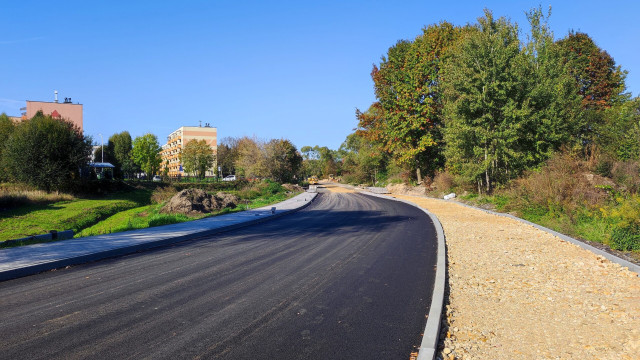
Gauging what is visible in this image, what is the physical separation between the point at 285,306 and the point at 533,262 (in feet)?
17.6

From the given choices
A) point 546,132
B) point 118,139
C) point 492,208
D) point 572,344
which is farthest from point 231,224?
point 118,139

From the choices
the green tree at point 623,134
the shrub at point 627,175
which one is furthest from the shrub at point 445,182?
the shrub at point 627,175

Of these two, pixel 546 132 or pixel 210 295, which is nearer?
pixel 210 295

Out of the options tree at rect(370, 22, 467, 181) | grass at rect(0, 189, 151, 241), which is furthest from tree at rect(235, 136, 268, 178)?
tree at rect(370, 22, 467, 181)

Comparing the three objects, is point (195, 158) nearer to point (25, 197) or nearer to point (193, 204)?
point (25, 197)

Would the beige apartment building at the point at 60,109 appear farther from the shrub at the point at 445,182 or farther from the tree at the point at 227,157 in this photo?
the shrub at the point at 445,182

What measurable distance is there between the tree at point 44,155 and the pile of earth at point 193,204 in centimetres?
1659

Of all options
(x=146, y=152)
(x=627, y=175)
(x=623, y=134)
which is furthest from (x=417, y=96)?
(x=146, y=152)

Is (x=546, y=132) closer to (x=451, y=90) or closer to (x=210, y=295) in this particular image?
(x=451, y=90)

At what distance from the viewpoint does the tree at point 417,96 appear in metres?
31.5

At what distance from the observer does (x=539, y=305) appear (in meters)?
4.71

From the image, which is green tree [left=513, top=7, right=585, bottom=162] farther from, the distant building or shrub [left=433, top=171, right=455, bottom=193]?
the distant building

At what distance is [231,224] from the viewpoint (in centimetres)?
1293

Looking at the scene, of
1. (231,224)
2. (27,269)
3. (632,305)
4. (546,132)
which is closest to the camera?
(632,305)
